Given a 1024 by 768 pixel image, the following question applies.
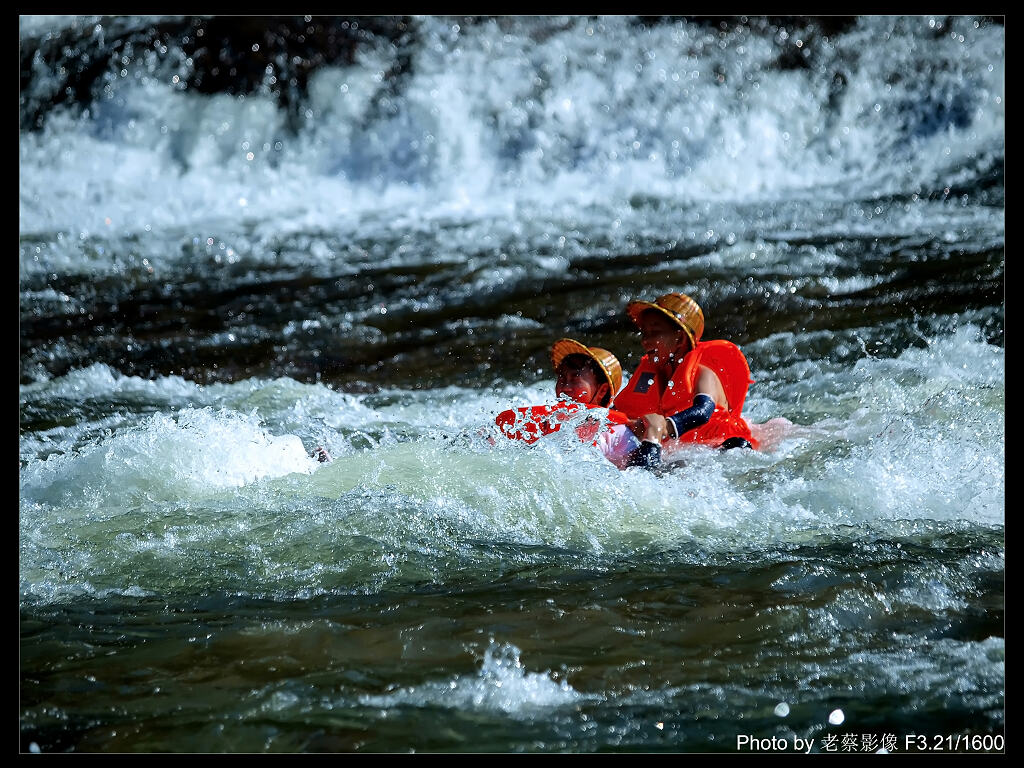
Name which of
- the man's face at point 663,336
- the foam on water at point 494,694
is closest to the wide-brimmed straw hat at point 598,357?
the man's face at point 663,336

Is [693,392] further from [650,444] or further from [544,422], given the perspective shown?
[544,422]

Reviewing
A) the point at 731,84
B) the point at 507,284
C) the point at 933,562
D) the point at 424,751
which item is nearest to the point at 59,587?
the point at 424,751

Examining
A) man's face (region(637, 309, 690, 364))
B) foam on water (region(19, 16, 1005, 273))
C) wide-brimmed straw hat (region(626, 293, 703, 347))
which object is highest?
foam on water (region(19, 16, 1005, 273))

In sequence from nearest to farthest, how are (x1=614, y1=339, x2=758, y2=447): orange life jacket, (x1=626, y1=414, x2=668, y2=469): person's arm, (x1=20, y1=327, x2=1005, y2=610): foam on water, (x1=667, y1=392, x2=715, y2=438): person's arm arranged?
(x1=20, y1=327, x2=1005, y2=610): foam on water → (x1=626, y1=414, x2=668, y2=469): person's arm → (x1=667, y1=392, x2=715, y2=438): person's arm → (x1=614, y1=339, x2=758, y2=447): orange life jacket

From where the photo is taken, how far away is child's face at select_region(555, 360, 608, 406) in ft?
16.9

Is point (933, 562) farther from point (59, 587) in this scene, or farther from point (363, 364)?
point (363, 364)

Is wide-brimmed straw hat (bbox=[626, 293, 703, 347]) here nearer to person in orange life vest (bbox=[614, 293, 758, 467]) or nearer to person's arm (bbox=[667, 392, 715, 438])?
person in orange life vest (bbox=[614, 293, 758, 467])

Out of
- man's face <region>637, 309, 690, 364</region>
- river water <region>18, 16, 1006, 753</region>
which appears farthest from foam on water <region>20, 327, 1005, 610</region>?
man's face <region>637, 309, 690, 364</region>

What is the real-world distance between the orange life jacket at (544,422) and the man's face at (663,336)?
18.6 inches

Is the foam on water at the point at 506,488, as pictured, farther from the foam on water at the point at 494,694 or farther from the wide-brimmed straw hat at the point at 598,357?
the foam on water at the point at 494,694

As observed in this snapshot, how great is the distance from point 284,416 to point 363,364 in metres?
1.39

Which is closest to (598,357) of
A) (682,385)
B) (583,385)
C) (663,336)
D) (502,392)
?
(583,385)

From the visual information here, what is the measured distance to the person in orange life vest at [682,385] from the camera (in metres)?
4.89
